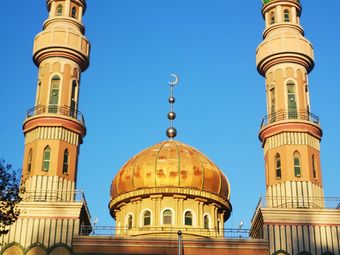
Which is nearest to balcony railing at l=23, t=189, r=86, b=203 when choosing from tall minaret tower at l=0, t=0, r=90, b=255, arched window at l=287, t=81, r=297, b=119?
tall minaret tower at l=0, t=0, r=90, b=255

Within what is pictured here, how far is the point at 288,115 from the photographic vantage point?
3662cm

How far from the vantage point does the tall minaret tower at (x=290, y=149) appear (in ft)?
106

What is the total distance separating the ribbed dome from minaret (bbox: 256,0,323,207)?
3255 millimetres

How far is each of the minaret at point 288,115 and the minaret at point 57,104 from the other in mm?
9474

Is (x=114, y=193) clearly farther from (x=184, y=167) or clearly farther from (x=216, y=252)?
(x=216, y=252)

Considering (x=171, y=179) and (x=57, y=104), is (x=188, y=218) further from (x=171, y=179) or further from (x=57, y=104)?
(x=57, y=104)

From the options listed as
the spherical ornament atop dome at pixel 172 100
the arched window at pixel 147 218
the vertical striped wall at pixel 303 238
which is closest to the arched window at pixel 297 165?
the vertical striped wall at pixel 303 238

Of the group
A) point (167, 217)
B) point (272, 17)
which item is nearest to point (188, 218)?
point (167, 217)

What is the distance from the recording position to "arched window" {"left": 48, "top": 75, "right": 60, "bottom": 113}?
36438 millimetres

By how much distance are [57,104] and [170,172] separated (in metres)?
6.65

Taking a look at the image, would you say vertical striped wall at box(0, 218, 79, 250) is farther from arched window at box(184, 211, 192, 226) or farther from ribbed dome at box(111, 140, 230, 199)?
arched window at box(184, 211, 192, 226)

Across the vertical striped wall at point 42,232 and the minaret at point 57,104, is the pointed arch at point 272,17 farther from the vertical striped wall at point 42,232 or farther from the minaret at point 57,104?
the vertical striped wall at point 42,232

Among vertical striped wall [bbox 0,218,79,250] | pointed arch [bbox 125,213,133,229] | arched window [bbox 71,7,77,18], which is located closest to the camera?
vertical striped wall [bbox 0,218,79,250]

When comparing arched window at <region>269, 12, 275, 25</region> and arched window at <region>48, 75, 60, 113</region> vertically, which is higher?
arched window at <region>269, 12, 275, 25</region>
